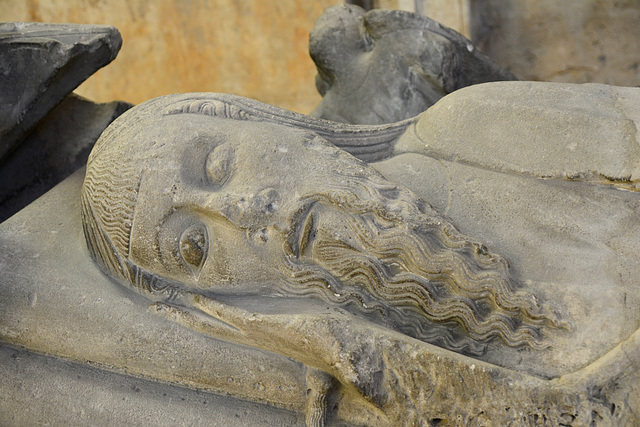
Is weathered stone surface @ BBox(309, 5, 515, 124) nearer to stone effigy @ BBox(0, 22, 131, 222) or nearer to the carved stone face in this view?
stone effigy @ BBox(0, 22, 131, 222)

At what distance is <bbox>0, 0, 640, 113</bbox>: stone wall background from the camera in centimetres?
286

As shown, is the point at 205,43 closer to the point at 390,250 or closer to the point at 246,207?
the point at 246,207

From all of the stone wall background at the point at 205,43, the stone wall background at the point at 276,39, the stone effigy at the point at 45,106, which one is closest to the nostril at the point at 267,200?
the stone effigy at the point at 45,106

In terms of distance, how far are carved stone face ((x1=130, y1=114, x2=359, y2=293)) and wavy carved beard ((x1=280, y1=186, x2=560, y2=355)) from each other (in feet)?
0.23

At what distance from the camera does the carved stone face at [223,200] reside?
4.51ft

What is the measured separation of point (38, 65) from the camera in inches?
73.8

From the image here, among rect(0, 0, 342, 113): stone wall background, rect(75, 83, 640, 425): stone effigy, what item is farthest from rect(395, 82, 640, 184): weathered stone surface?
rect(0, 0, 342, 113): stone wall background

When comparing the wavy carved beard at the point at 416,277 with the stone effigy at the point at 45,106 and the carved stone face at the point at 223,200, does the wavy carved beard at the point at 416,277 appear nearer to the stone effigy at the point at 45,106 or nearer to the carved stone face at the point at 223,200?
the carved stone face at the point at 223,200

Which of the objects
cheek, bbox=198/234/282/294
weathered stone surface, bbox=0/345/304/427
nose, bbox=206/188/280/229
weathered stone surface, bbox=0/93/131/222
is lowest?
weathered stone surface, bbox=0/345/304/427

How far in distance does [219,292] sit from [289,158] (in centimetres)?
39

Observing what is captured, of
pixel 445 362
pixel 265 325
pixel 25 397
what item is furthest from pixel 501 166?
pixel 25 397

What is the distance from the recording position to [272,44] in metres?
3.29

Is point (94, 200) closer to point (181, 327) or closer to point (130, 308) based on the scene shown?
point (130, 308)

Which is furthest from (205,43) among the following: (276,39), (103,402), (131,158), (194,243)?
(103,402)
